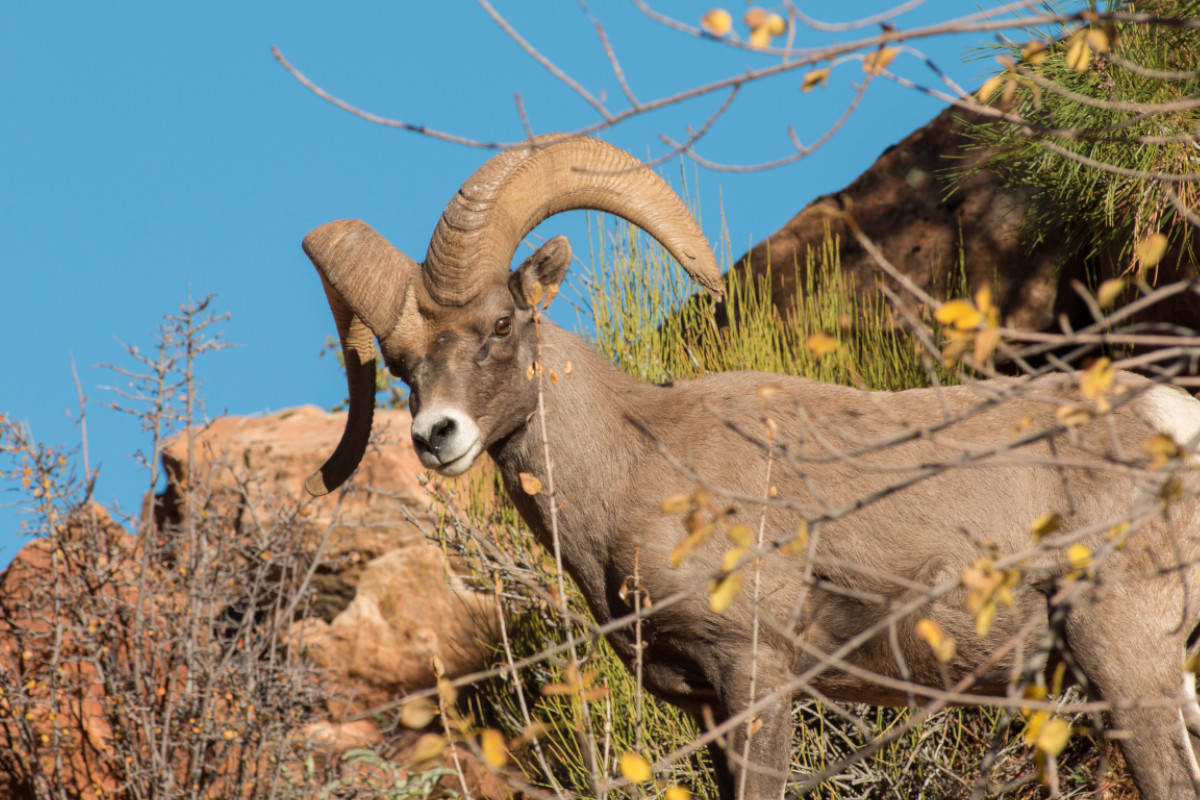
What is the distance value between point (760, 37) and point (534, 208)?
8.62 feet

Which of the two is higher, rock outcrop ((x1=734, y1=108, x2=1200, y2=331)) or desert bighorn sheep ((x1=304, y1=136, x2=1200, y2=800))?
rock outcrop ((x1=734, y1=108, x2=1200, y2=331))

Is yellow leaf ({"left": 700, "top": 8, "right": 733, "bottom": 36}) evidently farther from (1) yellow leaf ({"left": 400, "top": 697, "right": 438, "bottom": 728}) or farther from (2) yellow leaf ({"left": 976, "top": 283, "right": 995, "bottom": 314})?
(1) yellow leaf ({"left": 400, "top": 697, "right": 438, "bottom": 728})

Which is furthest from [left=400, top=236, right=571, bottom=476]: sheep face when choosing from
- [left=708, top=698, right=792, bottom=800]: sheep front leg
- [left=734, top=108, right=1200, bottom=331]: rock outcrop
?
[left=734, top=108, right=1200, bottom=331]: rock outcrop

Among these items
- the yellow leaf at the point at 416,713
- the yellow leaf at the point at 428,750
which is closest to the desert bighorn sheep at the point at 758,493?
the yellow leaf at the point at 416,713

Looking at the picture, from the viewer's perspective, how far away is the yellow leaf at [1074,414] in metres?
1.92

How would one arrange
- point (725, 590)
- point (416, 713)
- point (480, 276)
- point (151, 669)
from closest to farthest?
point (725, 590) → point (416, 713) → point (480, 276) → point (151, 669)

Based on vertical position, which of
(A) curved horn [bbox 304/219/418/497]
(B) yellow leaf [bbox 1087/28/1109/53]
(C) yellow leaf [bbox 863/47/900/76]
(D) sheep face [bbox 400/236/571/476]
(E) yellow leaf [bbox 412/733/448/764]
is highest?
(A) curved horn [bbox 304/219/418/497]

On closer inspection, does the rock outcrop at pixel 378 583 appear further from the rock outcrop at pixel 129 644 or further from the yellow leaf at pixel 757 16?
the yellow leaf at pixel 757 16

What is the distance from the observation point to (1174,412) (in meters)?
4.18

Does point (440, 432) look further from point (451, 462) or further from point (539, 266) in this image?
point (539, 266)

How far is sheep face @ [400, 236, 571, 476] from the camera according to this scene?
157 inches

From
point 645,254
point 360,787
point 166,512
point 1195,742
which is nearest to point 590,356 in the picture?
point 1195,742

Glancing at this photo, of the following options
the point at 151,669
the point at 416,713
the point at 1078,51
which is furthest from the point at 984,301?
the point at 151,669

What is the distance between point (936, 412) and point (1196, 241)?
12.4ft
